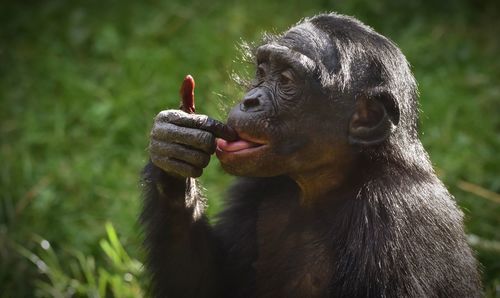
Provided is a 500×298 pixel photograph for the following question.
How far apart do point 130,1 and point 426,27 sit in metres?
3.45

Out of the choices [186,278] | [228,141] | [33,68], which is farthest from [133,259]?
[33,68]

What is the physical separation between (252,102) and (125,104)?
423 centimetres

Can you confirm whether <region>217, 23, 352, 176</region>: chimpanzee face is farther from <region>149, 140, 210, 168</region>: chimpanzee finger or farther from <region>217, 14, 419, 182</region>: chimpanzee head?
<region>149, 140, 210, 168</region>: chimpanzee finger

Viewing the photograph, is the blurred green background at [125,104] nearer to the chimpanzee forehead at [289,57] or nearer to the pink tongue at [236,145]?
the chimpanzee forehead at [289,57]

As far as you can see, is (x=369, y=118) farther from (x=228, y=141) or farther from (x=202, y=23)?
(x=202, y=23)

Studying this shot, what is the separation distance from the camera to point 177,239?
19.9 feet

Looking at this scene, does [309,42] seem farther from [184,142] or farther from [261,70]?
[184,142]

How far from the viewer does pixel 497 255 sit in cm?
779

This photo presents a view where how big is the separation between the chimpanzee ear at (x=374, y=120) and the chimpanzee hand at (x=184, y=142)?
33.2 inches

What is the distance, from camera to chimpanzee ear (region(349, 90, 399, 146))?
5648 millimetres

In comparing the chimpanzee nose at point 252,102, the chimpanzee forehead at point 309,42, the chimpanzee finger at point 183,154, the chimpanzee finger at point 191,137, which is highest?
the chimpanzee forehead at point 309,42

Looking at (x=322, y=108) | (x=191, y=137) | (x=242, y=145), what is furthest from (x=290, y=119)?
(x=191, y=137)

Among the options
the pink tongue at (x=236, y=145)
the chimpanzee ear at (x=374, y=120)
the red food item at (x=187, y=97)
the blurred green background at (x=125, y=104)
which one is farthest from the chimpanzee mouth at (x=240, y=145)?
the blurred green background at (x=125, y=104)

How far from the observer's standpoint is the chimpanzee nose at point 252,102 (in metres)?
5.58
